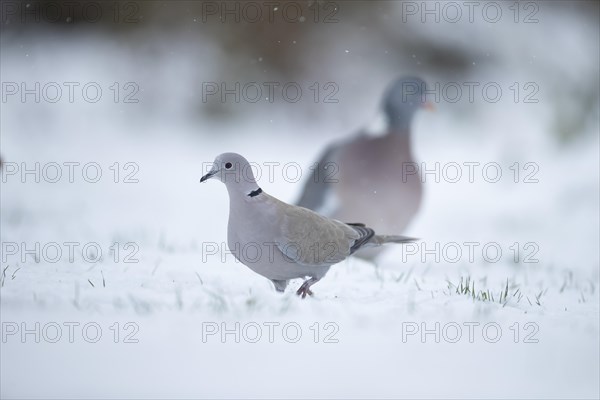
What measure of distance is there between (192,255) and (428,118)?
135 inches

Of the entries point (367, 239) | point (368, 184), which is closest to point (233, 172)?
point (367, 239)

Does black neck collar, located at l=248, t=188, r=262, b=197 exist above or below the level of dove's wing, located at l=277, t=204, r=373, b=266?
above

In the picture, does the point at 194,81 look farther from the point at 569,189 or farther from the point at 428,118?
the point at 569,189

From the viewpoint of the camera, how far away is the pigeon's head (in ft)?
11.3

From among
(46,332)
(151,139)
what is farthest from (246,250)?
(151,139)

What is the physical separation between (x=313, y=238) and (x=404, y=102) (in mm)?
1573

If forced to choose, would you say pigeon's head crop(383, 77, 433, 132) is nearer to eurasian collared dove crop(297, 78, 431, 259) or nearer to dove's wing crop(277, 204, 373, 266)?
eurasian collared dove crop(297, 78, 431, 259)

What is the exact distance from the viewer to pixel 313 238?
2066mm

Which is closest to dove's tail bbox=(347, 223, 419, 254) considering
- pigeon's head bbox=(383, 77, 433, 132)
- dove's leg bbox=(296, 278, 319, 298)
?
dove's leg bbox=(296, 278, 319, 298)

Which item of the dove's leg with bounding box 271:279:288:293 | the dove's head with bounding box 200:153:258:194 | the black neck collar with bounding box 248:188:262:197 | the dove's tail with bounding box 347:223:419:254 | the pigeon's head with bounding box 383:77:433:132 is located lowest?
the dove's leg with bounding box 271:279:288:293

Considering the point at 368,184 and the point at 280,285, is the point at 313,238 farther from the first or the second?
the point at 368,184

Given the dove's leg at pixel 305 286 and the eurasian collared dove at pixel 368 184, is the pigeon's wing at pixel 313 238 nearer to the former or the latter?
the dove's leg at pixel 305 286

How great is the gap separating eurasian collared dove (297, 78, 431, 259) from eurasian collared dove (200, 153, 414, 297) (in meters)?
1.05

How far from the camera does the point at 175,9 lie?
5.41 m
